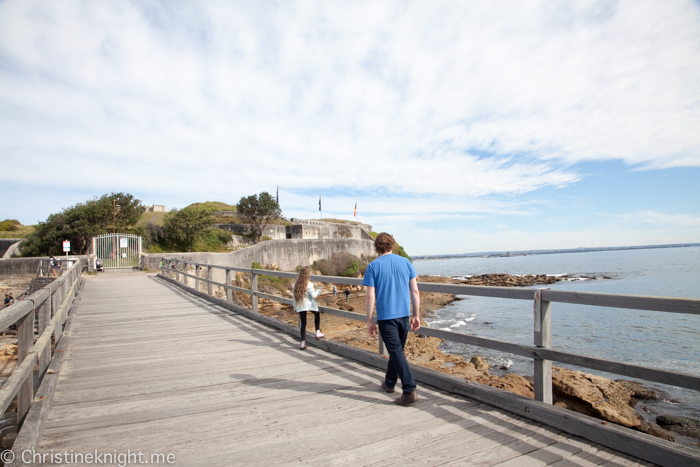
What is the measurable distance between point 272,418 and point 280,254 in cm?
3336

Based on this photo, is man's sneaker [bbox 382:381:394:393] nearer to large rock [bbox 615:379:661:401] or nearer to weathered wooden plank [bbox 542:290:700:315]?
weathered wooden plank [bbox 542:290:700:315]

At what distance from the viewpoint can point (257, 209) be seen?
42.3 metres

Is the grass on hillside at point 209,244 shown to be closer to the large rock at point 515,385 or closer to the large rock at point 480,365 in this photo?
the large rock at point 480,365

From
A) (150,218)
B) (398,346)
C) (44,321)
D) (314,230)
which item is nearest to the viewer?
(398,346)

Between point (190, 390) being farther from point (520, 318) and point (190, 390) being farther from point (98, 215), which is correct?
point (98, 215)

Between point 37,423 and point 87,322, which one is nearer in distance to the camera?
point 37,423

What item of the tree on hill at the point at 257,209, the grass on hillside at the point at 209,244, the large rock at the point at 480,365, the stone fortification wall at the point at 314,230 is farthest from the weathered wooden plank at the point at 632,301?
the stone fortification wall at the point at 314,230

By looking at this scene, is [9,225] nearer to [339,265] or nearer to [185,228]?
[185,228]

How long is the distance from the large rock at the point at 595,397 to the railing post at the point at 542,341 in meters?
6.69

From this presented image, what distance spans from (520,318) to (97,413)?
2552 centimetres

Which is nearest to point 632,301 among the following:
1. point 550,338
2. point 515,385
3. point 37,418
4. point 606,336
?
point 550,338

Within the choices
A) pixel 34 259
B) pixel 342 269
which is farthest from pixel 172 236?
pixel 342 269

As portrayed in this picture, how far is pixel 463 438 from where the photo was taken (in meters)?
2.90

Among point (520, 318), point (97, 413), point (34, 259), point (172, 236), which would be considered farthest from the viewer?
point (172, 236)
